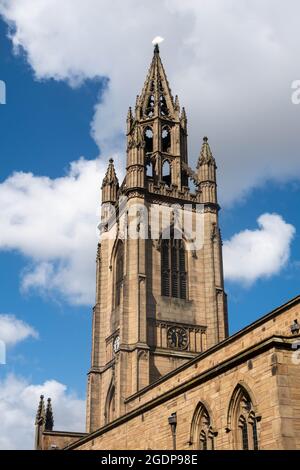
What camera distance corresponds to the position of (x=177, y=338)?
56.1 metres

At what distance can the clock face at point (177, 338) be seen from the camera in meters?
55.8

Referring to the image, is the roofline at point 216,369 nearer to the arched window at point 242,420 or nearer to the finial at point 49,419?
the arched window at point 242,420

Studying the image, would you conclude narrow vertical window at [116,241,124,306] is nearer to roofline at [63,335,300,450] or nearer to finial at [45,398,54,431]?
finial at [45,398,54,431]

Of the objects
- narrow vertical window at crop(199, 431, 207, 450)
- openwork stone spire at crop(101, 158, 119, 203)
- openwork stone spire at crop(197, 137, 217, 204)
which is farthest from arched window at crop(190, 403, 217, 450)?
openwork stone spire at crop(101, 158, 119, 203)

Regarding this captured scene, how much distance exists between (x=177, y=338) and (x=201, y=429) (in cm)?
2561

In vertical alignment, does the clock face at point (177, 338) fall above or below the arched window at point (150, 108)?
below

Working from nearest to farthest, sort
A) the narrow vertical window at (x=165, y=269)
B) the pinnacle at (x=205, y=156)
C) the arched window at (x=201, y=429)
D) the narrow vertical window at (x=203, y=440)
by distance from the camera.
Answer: the arched window at (x=201, y=429) → the narrow vertical window at (x=203, y=440) → the narrow vertical window at (x=165, y=269) → the pinnacle at (x=205, y=156)

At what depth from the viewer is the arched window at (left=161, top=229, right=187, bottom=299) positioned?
58.2 meters

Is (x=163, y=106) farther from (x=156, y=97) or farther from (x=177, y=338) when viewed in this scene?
(x=177, y=338)

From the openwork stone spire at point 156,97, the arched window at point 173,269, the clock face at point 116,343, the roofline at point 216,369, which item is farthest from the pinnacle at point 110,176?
the roofline at point 216,369

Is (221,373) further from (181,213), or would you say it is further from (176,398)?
(181,213)

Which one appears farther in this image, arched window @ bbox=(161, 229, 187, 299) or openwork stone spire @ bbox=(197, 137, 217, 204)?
openwork stone spire @ bbox=(197, 137, 217, 204)

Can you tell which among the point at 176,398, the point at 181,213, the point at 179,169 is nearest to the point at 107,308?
the point at 181,213

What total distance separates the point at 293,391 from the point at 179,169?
43.0 metres
